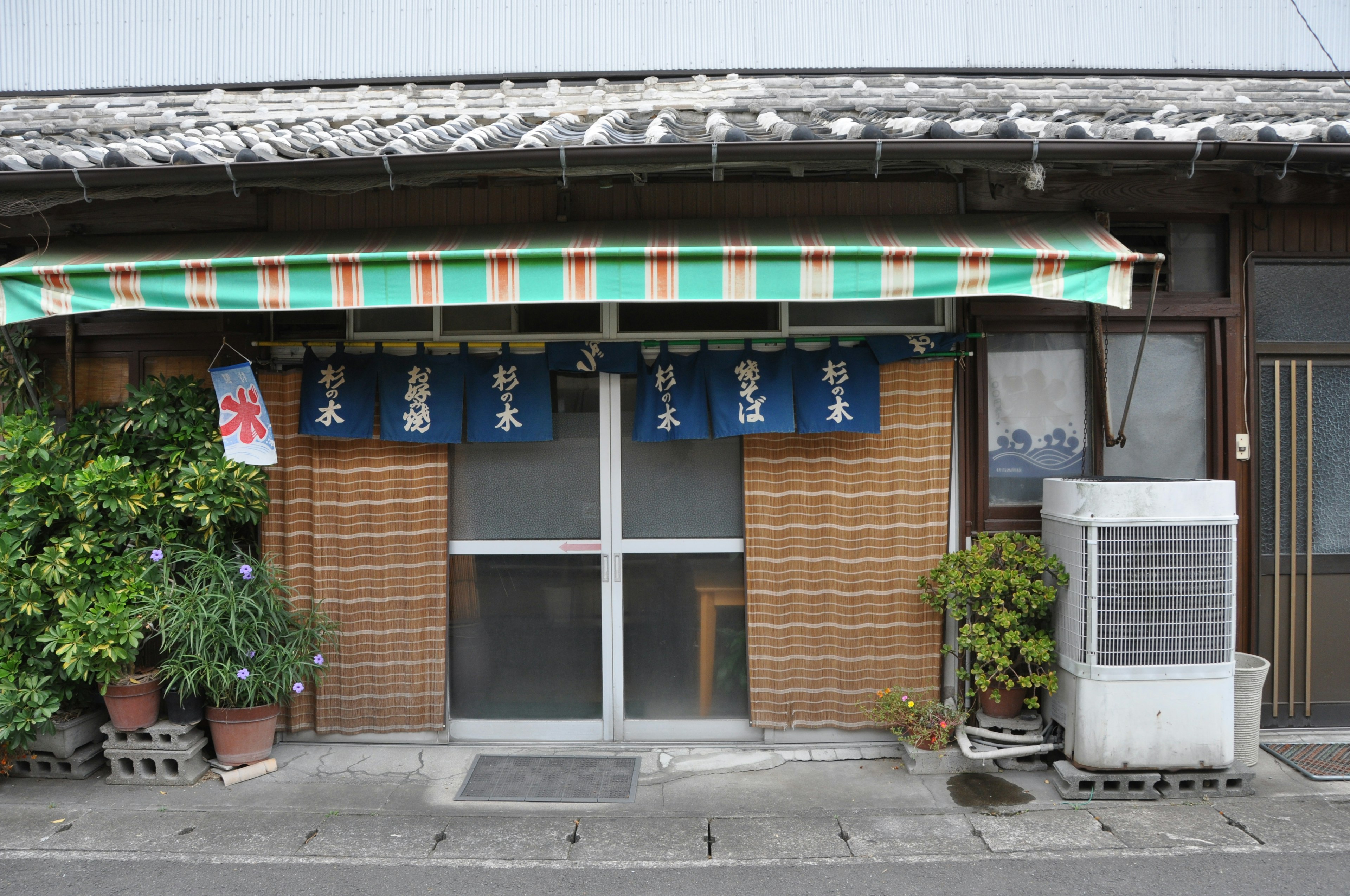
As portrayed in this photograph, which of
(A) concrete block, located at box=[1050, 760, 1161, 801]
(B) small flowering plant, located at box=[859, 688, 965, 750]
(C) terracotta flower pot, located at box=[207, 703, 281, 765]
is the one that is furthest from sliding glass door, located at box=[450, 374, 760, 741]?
(A) concrete block, located at box=[1050, 760, 1161, 801]

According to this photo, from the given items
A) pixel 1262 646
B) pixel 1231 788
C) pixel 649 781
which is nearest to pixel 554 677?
pixel 649 781

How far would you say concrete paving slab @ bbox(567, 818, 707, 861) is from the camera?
14.3ft

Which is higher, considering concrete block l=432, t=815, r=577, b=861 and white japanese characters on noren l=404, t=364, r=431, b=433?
white japanese characters on noren l=404, t=364, r=431, b=433

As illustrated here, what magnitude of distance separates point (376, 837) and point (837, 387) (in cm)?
396

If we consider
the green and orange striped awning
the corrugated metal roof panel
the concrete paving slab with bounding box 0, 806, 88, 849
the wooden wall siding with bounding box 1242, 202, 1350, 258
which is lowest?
the concrete paving slab with bounding box 0, 806, 88, 849

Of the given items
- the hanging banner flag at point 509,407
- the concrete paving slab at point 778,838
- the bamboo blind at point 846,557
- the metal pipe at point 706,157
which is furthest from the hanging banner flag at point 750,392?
the concrete paving slab at point 778,838

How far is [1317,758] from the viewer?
5.34 metres

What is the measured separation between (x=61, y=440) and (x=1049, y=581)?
660cm

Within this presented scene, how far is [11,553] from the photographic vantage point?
4.94 metres

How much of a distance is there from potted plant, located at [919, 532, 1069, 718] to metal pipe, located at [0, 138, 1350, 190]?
247 centimetres

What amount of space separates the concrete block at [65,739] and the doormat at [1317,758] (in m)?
7.99

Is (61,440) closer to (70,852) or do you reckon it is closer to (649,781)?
(70,852)

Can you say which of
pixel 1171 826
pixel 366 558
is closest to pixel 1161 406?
pixel 1171 826

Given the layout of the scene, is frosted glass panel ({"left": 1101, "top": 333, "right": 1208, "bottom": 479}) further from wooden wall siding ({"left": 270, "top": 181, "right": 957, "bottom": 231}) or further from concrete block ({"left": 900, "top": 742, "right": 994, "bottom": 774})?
→ concrete block ({"left": 900, "top": 742, "right": 994, "bottom": 774})
